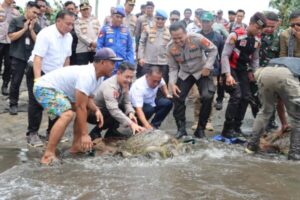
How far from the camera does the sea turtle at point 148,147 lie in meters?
5.49

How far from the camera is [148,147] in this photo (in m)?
5.51

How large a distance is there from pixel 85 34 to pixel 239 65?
2892 mm

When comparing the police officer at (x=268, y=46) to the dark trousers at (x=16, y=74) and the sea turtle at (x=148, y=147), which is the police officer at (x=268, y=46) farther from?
the dark trousers at (x=16, y=74)

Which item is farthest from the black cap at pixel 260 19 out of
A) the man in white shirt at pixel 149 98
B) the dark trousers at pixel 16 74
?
the dark trousers at pixel 16 74

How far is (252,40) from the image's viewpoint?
6.55m

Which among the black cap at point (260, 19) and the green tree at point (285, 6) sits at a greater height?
the green tree at point (285, 6)

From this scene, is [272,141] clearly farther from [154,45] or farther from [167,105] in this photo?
[154,45]

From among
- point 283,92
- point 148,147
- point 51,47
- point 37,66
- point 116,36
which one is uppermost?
point 116,36

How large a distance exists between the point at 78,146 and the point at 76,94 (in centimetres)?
95

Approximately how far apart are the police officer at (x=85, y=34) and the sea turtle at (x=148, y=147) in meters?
2.59

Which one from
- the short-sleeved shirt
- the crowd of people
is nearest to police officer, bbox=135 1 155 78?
the crowd of people

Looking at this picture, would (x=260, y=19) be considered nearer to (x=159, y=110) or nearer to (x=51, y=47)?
(x=159, y=110)

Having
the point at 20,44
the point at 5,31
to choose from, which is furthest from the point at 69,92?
the point at 5,31

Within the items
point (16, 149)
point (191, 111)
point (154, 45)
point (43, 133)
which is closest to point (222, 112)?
point (191, 111)
